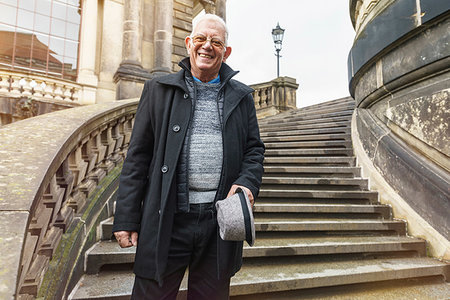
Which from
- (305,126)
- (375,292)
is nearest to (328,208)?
(375,292)

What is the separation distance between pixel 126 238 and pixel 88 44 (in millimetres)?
8294

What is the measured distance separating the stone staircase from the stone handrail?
1.08 feet

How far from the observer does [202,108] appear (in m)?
1.34

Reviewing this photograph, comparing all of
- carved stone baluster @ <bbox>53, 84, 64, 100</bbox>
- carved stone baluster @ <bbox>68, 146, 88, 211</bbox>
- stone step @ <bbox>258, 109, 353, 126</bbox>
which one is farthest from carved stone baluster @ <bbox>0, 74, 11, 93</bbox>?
stone step @ <bbox>258, 109, 353, 126</bbox>

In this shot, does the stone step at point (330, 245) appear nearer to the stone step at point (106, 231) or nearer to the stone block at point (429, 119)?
the stone block at point (429, 119)

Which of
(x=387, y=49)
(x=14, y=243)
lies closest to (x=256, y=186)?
(x=14, y=243)

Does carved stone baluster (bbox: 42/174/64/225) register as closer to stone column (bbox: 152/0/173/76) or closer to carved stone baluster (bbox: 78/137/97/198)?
carved stone baluster (bbox: 78/137/97/198)

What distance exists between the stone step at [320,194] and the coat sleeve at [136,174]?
7.10 feet

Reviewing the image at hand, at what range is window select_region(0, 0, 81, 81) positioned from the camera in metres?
7.30

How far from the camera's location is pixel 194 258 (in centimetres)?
128

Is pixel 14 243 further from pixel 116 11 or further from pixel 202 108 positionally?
pixel 116 11

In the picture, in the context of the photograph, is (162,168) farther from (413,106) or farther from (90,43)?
(90,43)

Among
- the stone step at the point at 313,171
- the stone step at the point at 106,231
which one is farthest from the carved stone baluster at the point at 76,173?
the stone step at the point at 313,171

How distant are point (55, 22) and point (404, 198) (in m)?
9.42
